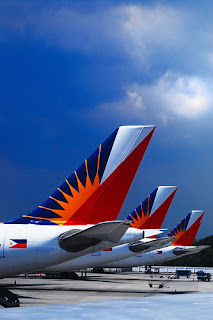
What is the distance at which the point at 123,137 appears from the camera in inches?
788

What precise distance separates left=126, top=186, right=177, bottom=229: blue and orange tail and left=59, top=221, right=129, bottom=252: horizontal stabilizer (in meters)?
22.8

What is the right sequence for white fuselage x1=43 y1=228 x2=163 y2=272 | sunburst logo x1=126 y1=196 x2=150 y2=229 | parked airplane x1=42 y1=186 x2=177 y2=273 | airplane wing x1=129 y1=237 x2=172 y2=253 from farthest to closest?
1. sunburst logo x1=126 y1=196 x2=150 y2=229
2. airplane wing x1=129 y1=237 x2=172 y2=253
3. parked airplane x1=42 y1=186 x2=177 y2=273
4. white fuselage x1=43 y1=228 x2=163 y2=272

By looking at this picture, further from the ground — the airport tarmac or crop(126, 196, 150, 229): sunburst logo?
crop(126, 196, 150, 229): sunburst logo

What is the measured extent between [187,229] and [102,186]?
132 ft

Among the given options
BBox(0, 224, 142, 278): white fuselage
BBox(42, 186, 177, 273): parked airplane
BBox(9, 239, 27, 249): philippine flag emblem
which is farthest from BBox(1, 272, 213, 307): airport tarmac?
BBox(9, 239, 27, 249): philippine flag emblem

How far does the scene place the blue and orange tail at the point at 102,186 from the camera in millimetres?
19812

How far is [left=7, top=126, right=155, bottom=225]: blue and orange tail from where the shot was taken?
19.8 meters

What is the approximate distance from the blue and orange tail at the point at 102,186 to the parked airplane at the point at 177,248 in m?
28.4

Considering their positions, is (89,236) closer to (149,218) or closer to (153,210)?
(149,218)

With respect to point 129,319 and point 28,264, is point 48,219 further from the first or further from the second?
point 129,319

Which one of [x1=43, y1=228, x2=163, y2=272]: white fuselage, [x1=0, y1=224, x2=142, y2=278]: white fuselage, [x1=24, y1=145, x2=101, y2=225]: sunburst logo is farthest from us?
[x1=43, y1=228, x2=163, y2=272]: white fuselage

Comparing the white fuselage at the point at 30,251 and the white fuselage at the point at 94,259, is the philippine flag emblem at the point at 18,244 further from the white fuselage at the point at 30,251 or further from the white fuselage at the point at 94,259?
the white fuselage at the point at 94,259

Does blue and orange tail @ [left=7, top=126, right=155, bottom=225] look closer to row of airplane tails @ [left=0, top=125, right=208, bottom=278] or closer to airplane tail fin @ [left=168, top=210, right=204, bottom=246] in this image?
row of airplane tails @ [left=0, top=125, right=208, bottom=278]

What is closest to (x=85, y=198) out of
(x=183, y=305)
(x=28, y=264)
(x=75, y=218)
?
(x=75, y=218)
